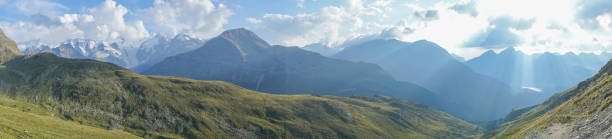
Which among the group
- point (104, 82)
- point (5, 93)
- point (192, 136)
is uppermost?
point (104, 82)

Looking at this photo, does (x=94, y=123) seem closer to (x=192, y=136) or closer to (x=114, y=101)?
(x=114, y=101)

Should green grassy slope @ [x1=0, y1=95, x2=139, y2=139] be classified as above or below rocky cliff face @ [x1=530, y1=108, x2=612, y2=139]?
below

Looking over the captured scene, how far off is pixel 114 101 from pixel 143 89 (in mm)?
22892

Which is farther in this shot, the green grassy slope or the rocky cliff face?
the green grassy slope

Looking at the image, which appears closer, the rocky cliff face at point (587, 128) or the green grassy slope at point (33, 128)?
the rocky cliff face at point (587, 128)

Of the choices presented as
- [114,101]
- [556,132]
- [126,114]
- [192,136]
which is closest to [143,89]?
[114,101]

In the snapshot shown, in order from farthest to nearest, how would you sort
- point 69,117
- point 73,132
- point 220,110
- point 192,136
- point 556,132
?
point 220,110
point 192,136
point 69,117
point 73,132
point 556,132

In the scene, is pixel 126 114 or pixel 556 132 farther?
pixel 126 114

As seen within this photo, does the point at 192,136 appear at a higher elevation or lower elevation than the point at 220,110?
lower

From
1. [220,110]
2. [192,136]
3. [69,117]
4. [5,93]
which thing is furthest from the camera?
[220,110]

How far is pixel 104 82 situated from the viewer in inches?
7771

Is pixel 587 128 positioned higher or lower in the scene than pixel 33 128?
higher

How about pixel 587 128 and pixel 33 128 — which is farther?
pixel 33 128

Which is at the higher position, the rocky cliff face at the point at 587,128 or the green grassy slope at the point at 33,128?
the rocky cliff face at the point at 587,128
